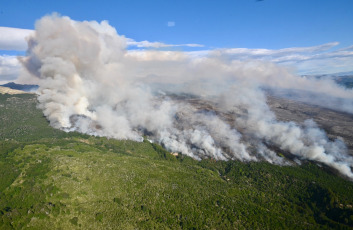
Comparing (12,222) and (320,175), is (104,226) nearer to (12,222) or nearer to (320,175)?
(12,222)

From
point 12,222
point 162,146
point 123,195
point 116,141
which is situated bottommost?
point 162,146

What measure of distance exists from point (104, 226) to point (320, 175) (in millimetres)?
128253

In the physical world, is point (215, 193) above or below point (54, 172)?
below

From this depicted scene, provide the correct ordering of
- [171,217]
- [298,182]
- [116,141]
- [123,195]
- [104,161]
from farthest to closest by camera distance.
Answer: [116,141] < [298,182] < [104,161] < [123,195] < [171,217]

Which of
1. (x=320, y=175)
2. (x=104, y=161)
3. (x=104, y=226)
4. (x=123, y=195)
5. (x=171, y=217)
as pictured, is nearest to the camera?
(x=104, y=226)

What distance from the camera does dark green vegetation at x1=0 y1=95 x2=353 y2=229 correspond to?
230ft

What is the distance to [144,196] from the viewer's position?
275ft

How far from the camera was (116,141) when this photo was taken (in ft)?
564

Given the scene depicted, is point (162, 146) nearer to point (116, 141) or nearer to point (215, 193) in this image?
point (116, 141)

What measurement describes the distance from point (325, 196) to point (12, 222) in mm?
131816

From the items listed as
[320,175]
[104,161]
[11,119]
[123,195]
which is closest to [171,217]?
[123,195]

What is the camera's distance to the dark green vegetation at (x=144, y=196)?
70.2 m

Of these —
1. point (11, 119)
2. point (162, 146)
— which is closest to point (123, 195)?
point (162, 146)

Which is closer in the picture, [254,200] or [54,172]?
[54,172]
